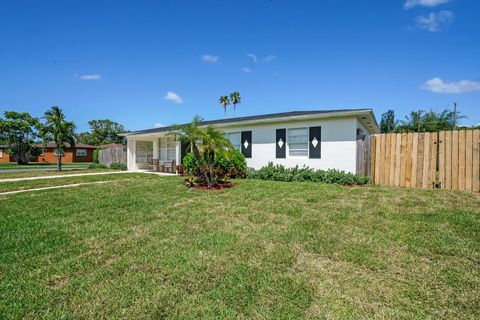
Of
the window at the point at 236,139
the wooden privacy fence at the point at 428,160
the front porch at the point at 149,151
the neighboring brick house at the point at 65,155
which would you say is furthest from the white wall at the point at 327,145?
the neighboring brick house at the point at 65,155

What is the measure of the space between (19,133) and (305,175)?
40231mm

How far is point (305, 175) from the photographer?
10.5 m

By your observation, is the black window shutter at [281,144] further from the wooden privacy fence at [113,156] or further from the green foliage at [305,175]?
the wooden privacy fence at [113,156]

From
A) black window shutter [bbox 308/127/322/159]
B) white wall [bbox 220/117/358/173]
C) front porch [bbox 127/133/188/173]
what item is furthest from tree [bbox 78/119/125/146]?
black window shutter [bbox 308/127/322/159]

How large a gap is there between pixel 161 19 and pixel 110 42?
115 inches

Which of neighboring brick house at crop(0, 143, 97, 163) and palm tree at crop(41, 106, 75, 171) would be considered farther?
neighboring brick house at crop(0, 143, 97, 163)

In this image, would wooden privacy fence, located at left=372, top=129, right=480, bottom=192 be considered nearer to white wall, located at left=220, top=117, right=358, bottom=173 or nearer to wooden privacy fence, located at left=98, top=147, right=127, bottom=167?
white wall, located at left=220, top=117, right=358, bottom=173

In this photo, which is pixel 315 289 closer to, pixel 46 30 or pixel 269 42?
pixel 46 30

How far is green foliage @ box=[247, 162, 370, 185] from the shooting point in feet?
30.7

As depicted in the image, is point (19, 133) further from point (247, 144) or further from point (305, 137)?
point (305, 137)

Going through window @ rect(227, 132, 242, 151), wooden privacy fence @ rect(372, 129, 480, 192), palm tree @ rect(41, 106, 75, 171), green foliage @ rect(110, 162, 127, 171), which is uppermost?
palm tree @ rect(41, 106, 75, 171)

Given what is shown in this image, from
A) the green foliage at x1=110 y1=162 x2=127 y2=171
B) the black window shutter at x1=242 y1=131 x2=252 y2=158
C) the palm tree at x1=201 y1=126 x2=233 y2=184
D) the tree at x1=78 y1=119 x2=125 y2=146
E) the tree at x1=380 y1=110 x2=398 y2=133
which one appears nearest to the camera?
the palm tree at x1=201 y1=126 x2=233 y2=184

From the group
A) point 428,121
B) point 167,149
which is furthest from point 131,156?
point 428,121

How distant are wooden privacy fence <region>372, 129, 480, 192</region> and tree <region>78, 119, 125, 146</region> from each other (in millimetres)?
59980
